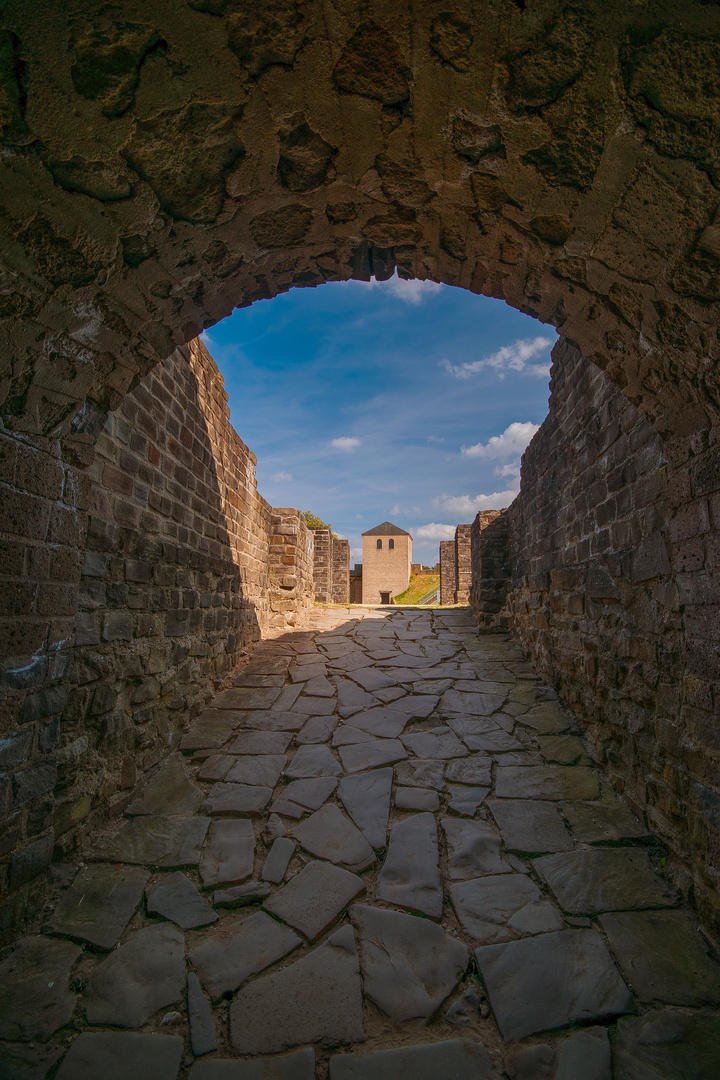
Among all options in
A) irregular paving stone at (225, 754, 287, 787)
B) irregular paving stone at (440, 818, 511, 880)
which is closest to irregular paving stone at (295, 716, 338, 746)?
irregular paving stone at (225, 754, 287, 787)

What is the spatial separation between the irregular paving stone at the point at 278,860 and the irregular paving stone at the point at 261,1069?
32.6 inches

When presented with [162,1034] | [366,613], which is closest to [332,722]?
[162,1034]

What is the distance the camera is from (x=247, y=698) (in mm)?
4793

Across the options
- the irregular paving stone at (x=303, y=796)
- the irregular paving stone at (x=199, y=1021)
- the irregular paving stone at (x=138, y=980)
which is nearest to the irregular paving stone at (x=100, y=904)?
the irregular paving stone at (x=138, y=980)

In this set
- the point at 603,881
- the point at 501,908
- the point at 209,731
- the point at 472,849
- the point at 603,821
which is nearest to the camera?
the point at 501,908

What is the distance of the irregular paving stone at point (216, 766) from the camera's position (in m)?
3.37

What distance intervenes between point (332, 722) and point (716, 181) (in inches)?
165

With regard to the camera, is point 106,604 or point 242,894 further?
point 106,604

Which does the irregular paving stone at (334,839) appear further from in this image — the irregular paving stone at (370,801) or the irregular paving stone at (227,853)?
the irregular paving stone at (227,853)

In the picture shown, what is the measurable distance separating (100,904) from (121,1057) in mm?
766

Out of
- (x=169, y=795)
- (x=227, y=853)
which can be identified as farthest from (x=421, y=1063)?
(x=169, y=795)

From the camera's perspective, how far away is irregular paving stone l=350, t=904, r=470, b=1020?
181cm

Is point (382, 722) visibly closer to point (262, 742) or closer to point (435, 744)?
point (435, 744)

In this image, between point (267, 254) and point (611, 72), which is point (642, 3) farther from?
point (267, 254)
